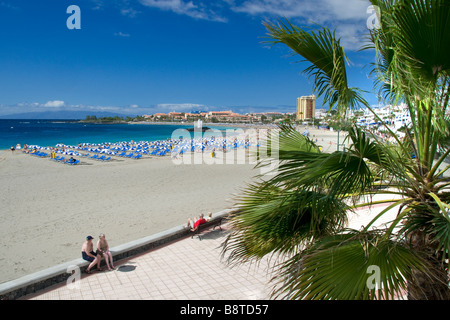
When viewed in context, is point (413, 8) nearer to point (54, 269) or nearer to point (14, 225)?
point (54, 269)

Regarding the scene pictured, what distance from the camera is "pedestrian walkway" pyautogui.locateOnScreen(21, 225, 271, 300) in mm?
4840

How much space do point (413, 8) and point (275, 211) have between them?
1.60 metres

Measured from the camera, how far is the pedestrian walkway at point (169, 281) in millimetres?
4840

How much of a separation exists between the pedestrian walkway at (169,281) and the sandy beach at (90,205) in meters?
1.41

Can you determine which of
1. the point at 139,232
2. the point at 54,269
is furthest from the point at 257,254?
the point at 139,232

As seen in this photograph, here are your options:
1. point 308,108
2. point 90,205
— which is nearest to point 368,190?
point 90,205

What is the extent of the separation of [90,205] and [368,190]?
10471mm

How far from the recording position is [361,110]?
2.32 meters

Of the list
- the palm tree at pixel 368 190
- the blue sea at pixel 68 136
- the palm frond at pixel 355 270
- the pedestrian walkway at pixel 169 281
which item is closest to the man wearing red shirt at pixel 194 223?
the pedestrian walkway at pixel 169 281

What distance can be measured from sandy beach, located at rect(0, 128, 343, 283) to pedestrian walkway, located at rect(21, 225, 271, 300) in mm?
1413

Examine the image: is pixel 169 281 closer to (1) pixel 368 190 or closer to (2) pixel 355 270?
(1) pixel 368 190

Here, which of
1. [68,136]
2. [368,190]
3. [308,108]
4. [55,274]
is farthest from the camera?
[68,136]

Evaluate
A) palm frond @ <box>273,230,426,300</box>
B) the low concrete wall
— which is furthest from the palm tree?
the low concrete wall

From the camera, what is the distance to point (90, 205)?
→ 10977mm
